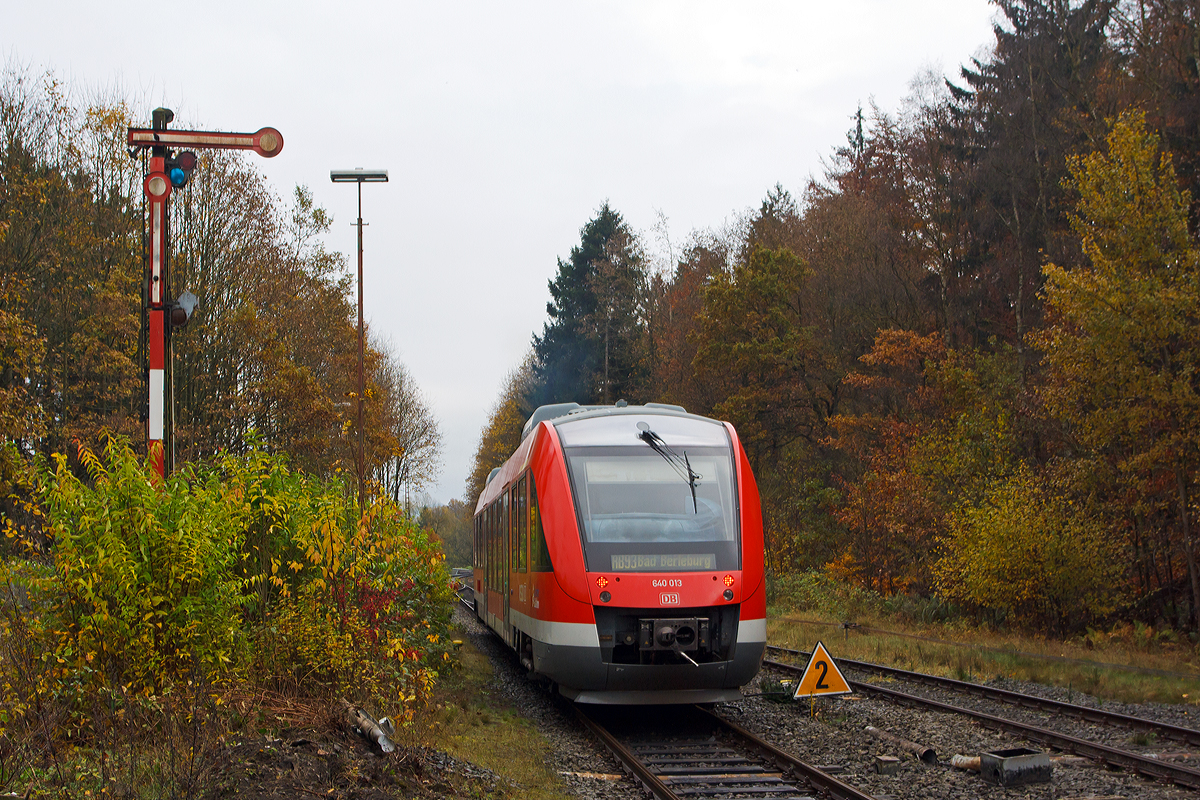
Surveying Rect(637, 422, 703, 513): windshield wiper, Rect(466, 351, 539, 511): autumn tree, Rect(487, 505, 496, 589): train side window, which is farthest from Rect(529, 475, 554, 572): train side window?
Rect(466, 351, 539, 511): autumn tree

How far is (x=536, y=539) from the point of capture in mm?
10922

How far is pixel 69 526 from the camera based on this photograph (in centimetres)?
711

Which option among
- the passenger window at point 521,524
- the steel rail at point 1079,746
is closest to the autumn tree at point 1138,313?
the steel rail at point 1079,746

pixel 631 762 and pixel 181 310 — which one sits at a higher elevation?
pixel 181 310

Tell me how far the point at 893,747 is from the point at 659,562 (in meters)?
2.67

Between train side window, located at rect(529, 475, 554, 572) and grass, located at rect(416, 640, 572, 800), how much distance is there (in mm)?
1693

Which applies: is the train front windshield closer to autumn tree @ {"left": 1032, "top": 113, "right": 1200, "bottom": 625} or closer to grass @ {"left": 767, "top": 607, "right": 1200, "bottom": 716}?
grass @ {"left": 767, "top": 607, "right": 1200, "bottom": 716}

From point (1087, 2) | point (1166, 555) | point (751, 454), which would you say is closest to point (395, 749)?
point (1166, 555)

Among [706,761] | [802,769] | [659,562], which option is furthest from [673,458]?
[802,769]

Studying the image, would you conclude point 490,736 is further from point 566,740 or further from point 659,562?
point 659,562

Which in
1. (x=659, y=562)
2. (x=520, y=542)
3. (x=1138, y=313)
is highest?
(x=1138, y=313)

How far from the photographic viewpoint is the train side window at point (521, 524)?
11.7 metres

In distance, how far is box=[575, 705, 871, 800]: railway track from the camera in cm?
759

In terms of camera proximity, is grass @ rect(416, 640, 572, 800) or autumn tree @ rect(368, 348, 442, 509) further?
autumn tree @ rect(368, 348, 442, 509)
